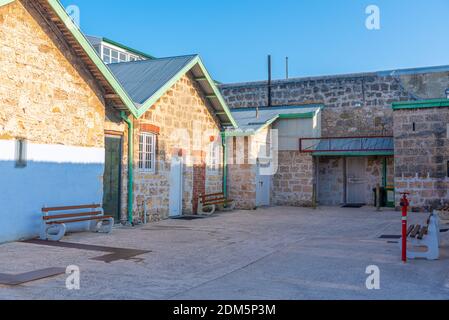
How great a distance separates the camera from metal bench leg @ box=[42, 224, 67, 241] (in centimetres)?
1043

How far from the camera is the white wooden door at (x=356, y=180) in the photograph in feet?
71.0

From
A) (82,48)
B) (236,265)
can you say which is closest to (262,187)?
(82,48)

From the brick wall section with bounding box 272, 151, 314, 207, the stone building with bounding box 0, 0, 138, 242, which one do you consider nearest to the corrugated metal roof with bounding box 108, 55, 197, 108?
the stone building with bounding box 0, 0, 138, 242

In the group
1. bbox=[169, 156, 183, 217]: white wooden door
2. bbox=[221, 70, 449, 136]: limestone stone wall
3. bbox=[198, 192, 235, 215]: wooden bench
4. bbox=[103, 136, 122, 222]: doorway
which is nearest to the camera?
bbox=[103, 136, 122, 222]: doorway

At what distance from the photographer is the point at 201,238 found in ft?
36.8

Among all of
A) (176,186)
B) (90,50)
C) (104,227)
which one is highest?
(90,50)

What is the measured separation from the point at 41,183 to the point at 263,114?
12.9 meters

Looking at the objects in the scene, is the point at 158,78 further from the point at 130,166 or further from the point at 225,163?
the point at 225,163

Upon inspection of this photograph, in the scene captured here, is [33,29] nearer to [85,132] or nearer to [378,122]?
[85,132]

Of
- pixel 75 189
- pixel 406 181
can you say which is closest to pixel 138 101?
pixel 75 189

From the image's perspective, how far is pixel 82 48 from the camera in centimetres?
1148

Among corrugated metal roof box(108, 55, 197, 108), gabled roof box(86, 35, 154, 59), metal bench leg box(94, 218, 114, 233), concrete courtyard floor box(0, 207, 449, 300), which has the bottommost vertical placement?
concrete courtyard floor box(0, 207, 449, 300)

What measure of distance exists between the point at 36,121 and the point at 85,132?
153cm

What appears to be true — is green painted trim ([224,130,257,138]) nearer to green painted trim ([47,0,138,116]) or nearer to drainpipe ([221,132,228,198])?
drainpipe ([221,132,228,198])
